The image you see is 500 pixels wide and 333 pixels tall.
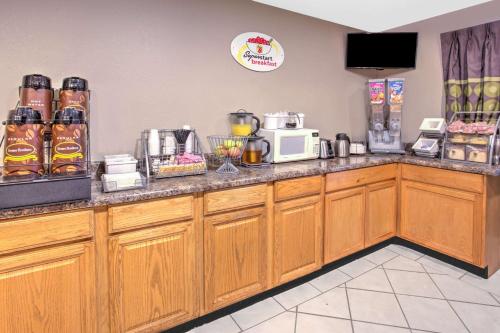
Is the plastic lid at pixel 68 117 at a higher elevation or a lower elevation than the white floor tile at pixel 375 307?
higher

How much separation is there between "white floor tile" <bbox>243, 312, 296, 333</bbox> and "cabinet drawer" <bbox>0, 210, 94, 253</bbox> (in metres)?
1.11

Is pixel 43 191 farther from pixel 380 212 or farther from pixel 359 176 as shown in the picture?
pixel 380 212

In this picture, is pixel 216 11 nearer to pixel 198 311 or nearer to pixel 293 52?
pixel 293 52

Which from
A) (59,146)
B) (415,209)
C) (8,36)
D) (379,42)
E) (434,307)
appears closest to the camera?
(59,146)

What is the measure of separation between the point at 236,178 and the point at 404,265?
1.73 m

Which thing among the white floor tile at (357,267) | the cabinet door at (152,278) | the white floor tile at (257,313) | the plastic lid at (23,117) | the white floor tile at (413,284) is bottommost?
the white floor tile at (257,313)

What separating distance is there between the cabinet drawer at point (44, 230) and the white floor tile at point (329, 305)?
1418 millimetres

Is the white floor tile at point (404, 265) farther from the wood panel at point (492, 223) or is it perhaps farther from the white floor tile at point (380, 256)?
the wood panel at point (492, 223)

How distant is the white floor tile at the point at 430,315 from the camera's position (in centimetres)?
190

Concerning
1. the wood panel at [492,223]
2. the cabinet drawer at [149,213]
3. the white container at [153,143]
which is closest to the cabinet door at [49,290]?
the cabinet drawer at [149,213]

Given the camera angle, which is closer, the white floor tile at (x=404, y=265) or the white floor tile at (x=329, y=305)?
the white floor tile at (x=329, y=305)

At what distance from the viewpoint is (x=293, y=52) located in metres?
2.87

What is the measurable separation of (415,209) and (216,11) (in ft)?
7.71

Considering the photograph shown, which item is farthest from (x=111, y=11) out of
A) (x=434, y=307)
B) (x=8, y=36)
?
(x=434, y=307)
